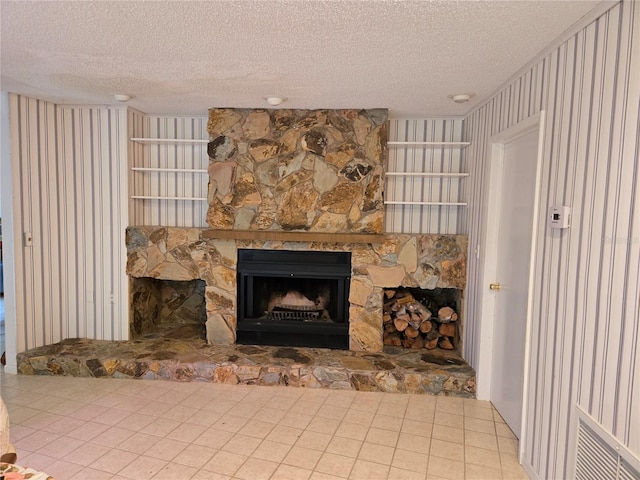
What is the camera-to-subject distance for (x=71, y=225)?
372 cm

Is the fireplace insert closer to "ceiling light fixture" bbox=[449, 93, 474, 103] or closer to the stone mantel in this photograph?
the stone mantel

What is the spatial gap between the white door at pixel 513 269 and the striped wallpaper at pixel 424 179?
0.93 m

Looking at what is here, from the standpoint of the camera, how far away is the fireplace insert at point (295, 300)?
3.62 metres

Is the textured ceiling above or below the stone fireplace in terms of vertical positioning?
above

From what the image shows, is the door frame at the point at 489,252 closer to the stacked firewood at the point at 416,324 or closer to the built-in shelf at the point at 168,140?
the stacked firewood at the point at 416,324

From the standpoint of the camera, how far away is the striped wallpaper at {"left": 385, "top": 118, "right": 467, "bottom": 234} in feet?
12.4

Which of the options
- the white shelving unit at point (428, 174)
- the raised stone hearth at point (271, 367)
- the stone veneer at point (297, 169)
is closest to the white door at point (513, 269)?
the raised stone hearth at point (271, 367)

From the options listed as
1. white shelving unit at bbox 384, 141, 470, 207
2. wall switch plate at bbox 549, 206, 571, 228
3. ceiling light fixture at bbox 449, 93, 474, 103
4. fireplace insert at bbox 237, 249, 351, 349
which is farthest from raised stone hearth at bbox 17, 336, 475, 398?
ceiling light fixture at bbox 449, 93, 474, 103

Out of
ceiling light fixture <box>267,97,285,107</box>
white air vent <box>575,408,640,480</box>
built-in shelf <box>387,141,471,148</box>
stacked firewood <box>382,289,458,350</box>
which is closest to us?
white air vent <box>575,408,640,480</box>

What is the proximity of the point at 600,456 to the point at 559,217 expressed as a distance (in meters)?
1.05

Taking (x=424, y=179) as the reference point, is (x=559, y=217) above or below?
below

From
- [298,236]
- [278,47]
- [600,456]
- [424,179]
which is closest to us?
[600,456]

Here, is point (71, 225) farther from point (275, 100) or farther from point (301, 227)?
point (275, 100)

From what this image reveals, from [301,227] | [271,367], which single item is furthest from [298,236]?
[271,367]
